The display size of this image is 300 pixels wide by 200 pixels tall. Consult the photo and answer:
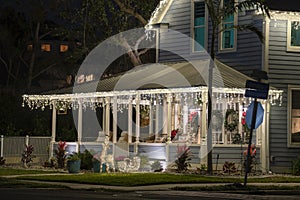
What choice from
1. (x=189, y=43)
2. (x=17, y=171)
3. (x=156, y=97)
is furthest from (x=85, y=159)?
(x=189, y=43)

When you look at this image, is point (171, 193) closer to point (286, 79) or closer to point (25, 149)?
point (286, 79)

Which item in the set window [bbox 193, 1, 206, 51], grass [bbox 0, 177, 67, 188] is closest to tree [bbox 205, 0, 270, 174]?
window [bbox 193, 1, 206, 51]

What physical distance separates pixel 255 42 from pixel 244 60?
3.28 ft

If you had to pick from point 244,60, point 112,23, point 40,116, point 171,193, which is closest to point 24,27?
point 40,116

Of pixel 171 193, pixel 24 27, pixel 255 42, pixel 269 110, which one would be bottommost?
pixel 171 193

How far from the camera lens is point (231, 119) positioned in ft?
115

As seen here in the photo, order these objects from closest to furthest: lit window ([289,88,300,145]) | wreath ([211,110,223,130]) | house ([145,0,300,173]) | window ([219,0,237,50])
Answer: house ([145,0,300,173]), wreath ([211,110,223,130]), lit window ([289,88,300,145]), window ([219,0,237,50])

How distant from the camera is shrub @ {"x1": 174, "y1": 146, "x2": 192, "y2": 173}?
32.9 meters

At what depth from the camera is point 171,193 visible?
80.7 feet

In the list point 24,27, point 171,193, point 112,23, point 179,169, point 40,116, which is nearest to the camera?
point 171,193

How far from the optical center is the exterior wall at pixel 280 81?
34094 millimetres

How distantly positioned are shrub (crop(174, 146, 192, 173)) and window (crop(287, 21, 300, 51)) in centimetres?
599

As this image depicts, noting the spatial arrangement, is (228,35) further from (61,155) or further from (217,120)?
(61,155)

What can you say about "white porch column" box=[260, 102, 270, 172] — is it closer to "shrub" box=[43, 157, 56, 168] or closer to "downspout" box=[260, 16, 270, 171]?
"downspout" box=[260, 16, 270, 171]
